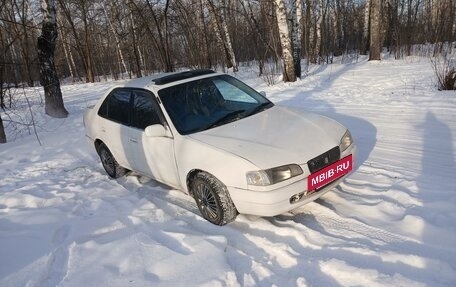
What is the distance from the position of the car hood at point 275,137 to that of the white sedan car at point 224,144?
10 mm

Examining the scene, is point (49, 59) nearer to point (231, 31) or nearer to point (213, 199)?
point (213, 199)

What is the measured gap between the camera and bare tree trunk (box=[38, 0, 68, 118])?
33.1 ft

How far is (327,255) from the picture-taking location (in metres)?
3.23

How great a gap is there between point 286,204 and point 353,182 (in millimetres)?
1371

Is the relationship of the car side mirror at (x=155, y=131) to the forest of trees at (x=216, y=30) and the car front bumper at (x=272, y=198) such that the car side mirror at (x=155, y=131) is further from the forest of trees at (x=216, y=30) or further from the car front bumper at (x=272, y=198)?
the forest of trees at (x=216, y=30)

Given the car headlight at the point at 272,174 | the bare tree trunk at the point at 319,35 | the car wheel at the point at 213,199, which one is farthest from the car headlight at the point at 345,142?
the bare tree trunk at the point at 319,35

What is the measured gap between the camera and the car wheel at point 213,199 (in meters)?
3.79

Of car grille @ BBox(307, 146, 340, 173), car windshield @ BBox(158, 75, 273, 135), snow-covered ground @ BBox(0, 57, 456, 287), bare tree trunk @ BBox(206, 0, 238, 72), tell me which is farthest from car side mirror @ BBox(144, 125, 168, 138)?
bare tree trunk @ BBox(206, 0, 238, 72)

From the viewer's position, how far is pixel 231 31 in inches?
1102

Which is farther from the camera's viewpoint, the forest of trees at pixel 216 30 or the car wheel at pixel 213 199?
the forest of trees at pixel 216 30

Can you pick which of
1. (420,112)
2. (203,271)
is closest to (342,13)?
(420,112)

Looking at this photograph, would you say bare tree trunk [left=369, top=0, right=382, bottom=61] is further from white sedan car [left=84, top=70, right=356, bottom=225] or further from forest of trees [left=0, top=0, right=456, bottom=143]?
white sedan car [left=84, top=70, right=356, bottom=225]

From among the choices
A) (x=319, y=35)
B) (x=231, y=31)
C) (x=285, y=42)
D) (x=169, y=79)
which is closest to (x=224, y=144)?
(x=169, y=79)

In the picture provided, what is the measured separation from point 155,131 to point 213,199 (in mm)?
1035
